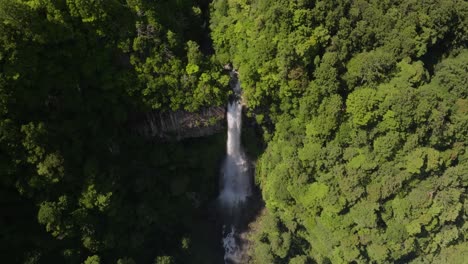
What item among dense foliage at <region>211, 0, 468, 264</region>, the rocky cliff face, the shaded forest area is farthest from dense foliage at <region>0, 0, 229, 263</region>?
dense foliage at <region>211, 0, 468, 264</region>

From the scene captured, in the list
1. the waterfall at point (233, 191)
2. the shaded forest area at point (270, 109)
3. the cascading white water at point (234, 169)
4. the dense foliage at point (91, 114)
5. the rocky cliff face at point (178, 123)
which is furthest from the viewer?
the waterfall at point (233, 191)

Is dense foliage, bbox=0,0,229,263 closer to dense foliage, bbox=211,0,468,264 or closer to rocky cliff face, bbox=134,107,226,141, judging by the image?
rocky cliff face, bbox=134,107,226,141

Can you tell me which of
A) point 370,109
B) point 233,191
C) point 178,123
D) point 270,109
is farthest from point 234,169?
point 370,109

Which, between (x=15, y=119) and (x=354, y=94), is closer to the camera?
(x=15, y=119)

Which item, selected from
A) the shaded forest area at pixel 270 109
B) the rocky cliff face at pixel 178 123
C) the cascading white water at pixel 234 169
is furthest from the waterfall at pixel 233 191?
the shaded forest area at pixel 270 109

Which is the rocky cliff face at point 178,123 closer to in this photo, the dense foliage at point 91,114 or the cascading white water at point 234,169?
the dense foliage at point 91,114

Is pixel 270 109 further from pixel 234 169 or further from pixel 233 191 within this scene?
pixel 233 191

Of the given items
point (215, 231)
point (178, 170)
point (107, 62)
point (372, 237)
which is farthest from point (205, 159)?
point (372, 237)

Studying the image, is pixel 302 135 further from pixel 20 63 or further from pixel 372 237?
pixel 20 63
